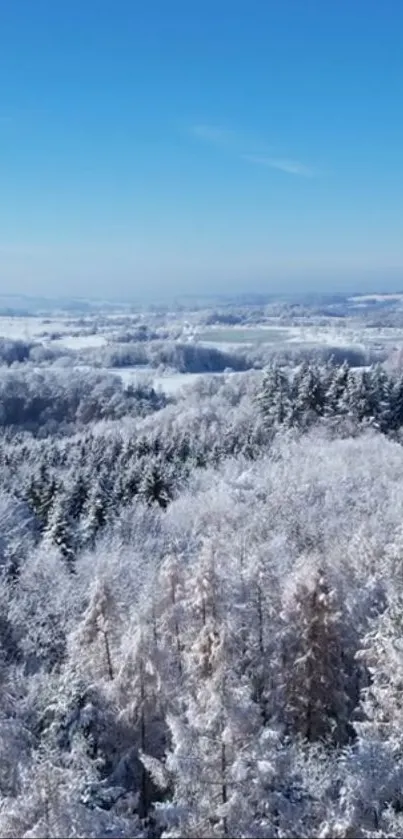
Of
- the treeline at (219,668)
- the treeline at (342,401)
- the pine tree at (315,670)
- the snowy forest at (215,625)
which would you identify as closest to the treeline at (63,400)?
the snowy forest at (215,625)

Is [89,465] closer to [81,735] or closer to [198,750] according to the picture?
[81,735]

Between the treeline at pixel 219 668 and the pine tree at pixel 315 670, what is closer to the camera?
the treeline at pixel 219 668

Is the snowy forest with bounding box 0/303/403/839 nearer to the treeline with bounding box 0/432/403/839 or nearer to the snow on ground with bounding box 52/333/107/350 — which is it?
the treeline with bounding box 0/432/403/839

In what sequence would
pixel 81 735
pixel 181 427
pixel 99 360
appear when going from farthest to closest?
pixel 99 360
pixel 181 427
pixel 81 735

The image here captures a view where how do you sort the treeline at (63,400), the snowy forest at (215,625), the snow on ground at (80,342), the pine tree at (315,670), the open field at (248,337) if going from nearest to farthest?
the snowy forest at (215,625), the pine tree at (315,670), the treeline at (63,400), the open field at (248,337), the snow on ground at (80,342)

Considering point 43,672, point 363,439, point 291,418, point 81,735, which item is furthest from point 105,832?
point 291,418

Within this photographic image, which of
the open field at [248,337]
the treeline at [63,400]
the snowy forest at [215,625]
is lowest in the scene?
the treeline at [63,400]

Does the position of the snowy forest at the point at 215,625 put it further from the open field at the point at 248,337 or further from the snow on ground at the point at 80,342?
the snow on ground at the point at 80,342

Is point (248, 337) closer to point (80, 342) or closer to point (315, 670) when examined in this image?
point (80, 342)

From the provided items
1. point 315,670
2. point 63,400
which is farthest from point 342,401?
point 63,400
